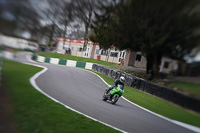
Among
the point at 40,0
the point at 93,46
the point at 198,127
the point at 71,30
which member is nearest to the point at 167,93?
the point at 198,127

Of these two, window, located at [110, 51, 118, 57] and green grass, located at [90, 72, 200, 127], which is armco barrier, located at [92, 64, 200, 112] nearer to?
green grass, located at [90, 72, 200, 127]

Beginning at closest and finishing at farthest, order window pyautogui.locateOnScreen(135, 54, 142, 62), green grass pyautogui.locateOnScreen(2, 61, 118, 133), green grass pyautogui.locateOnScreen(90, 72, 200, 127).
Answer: green grass pyautogui.locateOnScreen(90, 72, 200, 127), green grass pyautogui.locateOnScreen(2, 61, 118, 133), window pyautogui.locateOnScreen(135, 54, 142, 62)

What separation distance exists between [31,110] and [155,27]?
1497mm

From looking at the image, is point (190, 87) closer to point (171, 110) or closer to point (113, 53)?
point (171, 110)

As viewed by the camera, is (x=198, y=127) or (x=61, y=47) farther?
(x=61, y=47)

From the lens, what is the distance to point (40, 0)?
1250 mm

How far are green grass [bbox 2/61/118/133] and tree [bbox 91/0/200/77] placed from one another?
0.81 meters

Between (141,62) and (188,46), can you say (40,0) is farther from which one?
(188,46)

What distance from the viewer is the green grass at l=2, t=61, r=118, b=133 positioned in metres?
1.19

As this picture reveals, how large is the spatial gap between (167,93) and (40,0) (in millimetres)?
1176

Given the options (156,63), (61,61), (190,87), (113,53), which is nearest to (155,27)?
(156,63)

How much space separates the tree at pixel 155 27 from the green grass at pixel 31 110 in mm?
811

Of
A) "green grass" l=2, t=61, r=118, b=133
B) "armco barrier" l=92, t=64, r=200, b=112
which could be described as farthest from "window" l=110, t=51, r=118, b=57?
"green grass" l=2, t=61, r=118, b=133

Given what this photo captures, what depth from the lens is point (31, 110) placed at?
70.4 inches
